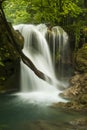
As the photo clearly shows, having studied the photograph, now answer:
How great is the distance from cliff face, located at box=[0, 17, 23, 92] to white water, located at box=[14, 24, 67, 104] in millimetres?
716

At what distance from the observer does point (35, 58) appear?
17.8m

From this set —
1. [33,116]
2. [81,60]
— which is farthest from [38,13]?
[33,116]

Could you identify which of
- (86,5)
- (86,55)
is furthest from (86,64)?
(86,5)

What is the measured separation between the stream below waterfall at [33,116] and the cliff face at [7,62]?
2299 millimetres

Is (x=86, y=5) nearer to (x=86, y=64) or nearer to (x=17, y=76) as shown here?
(x=86, y=64)

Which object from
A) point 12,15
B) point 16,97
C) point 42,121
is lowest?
point 12,15

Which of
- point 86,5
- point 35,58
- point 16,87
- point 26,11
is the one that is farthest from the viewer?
point 26,11

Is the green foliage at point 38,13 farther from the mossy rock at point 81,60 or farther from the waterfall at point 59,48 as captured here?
the mossy rock at point 81,60

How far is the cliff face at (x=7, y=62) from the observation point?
47.9 ft

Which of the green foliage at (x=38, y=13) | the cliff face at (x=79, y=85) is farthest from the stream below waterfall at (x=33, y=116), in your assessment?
the green foliage at (x=38, y=13)

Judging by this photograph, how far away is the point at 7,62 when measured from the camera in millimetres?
15141

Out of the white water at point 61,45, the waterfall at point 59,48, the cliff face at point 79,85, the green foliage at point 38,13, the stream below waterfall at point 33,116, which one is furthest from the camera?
the white water at point 61,45

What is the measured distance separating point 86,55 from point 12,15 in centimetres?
1544

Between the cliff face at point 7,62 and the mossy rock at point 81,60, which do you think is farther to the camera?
the mossy rock at point 81,60
